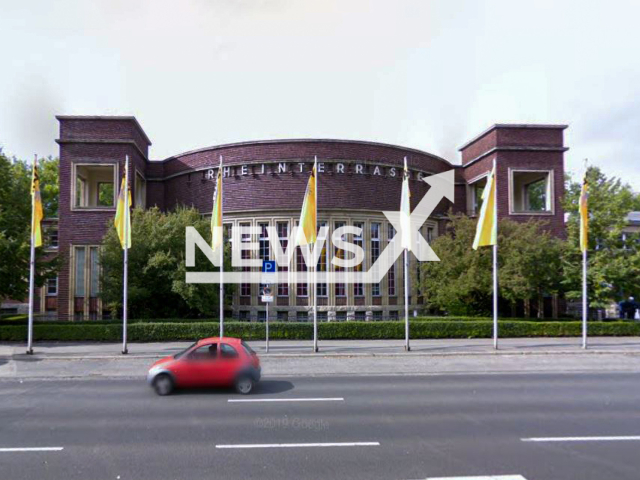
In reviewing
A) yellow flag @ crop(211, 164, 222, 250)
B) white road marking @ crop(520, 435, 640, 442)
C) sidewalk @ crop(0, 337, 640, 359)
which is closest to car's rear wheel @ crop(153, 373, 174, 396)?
sidewalk @ crop(0, 337, 640, 359)

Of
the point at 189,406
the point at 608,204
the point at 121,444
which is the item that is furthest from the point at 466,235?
the point at 121,444

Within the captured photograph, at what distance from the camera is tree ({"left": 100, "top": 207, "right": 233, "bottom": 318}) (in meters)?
22.6

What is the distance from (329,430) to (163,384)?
5366 mm

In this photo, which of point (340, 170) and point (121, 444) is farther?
point (340, 170)

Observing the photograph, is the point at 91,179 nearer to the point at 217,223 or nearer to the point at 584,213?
the point at 217,223

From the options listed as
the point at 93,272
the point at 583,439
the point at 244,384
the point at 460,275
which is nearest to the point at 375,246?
the point at 460,275

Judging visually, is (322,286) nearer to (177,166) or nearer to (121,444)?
(177,166)

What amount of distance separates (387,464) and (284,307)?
21316 mm

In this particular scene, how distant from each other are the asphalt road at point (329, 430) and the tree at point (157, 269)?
31.2ft

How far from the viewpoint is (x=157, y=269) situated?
2306cm

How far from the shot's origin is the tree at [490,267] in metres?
22.8

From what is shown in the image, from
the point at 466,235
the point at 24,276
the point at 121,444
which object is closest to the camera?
the point at 121,444

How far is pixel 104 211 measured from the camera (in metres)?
29.2

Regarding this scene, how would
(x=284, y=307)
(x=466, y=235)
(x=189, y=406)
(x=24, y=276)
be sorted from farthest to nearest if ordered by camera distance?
1. (x=284, y=307)
2. (x=466, y=235)
3. (x=24, y=276)
4. (x=189, y=406)
